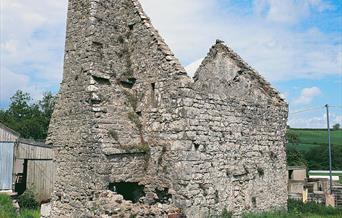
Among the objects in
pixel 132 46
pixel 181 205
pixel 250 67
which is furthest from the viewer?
pixel 250 67

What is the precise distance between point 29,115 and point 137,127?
2134 inches

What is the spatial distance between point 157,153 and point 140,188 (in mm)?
1147

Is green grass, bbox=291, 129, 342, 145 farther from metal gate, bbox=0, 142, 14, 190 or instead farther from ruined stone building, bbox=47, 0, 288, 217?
ruined stone building, bbox=47, 0, 288, 217

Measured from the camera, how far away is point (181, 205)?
404 inches

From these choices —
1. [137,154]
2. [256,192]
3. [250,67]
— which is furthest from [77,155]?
[250,67]

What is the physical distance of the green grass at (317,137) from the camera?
69.4 m

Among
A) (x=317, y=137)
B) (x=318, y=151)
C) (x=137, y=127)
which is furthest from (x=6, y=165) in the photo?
(x=317, y=137)

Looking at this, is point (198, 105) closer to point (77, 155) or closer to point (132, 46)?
point (132, 46)

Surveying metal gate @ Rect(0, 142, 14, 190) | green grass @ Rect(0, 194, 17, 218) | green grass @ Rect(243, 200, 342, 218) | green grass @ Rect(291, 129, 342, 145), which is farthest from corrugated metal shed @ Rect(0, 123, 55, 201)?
green grass @ Rect(291, 129, 342, 145)

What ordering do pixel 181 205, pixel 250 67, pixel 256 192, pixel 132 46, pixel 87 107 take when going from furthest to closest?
1. pixel 250 67
2. pixel 256 192
3. pixel 132 46
4. pixel 87 107
5. pixel 181 205

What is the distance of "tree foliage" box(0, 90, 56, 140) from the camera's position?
55566mm

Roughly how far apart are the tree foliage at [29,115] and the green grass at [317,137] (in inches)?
1619

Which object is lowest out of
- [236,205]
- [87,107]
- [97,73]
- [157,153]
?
[236,205]

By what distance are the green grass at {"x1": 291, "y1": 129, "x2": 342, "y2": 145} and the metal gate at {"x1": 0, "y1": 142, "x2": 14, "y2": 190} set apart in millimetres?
54200
